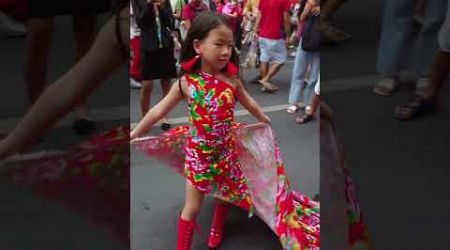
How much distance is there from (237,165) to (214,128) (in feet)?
1.03

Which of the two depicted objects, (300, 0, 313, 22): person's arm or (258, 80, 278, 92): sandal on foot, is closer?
(300, 0, 313, 22): person's arm

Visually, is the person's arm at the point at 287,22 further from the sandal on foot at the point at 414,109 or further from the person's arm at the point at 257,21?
the sandal on foot at the point at 414,109

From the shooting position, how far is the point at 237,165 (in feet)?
12.1

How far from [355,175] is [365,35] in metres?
0.39

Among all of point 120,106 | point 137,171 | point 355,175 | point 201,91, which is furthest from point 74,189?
point 137,171

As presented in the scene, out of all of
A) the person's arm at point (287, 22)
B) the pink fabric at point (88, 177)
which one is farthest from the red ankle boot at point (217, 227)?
the person's arm at point (287, 22)

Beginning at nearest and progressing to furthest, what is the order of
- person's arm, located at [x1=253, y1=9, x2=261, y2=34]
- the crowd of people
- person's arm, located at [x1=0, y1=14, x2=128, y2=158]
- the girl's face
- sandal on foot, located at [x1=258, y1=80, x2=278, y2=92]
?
person's arm, located at [x1=0, y1=14, x2=128, y2=158]
the girl's face
the crowd of people
person's arm, located at [x1=253, y1=9, x2=261, y2=34]
sandal on foot, located at [x1=258, y1=80, x2=278, y2=92]

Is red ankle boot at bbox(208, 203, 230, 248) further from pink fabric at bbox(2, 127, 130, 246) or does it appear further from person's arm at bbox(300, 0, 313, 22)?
pink fabric at bbox(2, 127, 130, 246)

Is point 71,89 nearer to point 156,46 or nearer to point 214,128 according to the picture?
point 214,128

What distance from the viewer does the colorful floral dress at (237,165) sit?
3.44 metres

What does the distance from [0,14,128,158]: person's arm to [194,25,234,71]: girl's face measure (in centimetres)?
142

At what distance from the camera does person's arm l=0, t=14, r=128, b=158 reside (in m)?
1.95

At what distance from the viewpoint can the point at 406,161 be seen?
6.73 feet

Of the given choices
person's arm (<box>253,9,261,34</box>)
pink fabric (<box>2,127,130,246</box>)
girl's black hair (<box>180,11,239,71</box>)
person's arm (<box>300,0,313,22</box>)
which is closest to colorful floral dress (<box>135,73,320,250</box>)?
girl's black hair (<box>180,11,239,71</box>)
